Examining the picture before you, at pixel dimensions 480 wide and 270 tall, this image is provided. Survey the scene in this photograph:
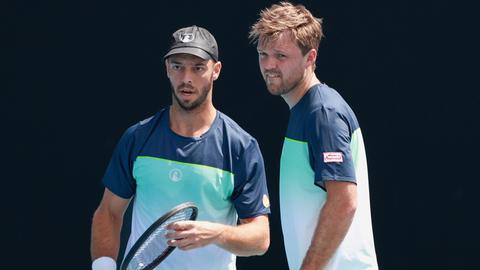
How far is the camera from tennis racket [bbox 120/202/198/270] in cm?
408

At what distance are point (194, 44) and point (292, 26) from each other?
0.37 meters

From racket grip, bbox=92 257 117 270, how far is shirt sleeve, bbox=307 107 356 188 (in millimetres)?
777

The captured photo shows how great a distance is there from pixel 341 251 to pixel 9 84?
243 centimetres

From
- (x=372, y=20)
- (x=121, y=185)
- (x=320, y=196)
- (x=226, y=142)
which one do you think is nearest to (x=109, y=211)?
(x=121, y=185)

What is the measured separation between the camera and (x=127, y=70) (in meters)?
6.22

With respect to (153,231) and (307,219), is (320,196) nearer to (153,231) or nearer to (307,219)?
(307,219)

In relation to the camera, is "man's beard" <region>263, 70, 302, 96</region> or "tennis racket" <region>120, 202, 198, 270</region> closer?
"tennis racket" <region>120, 202, 198, 270</region>

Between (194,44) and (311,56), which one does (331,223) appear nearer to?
(311,56)

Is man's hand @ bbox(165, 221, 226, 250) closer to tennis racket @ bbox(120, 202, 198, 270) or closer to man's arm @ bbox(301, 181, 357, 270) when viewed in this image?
tennis racket @ bbox(120, 202, 198, 270)

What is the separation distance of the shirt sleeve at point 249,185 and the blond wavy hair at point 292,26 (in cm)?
40

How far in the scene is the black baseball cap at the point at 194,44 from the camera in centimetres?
459

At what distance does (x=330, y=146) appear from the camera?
169 inches

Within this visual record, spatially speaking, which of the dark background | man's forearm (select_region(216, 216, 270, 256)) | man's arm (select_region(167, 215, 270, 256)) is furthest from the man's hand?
the dark background

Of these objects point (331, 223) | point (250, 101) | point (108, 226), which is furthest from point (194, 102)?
point (250, 101)
